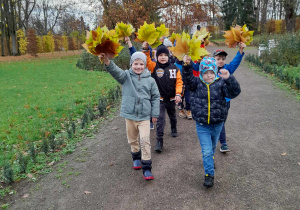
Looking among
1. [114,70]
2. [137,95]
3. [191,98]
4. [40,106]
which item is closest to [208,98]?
[191,98]

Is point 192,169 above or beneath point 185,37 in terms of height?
beneath

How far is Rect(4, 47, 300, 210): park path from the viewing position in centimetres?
313

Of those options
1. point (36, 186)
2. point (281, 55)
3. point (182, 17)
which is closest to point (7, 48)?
point (182, 17)

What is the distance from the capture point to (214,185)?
3408 mm

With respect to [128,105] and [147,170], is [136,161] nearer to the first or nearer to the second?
[147,170]

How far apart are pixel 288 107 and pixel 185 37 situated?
5108 mm

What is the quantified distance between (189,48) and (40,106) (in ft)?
19.7

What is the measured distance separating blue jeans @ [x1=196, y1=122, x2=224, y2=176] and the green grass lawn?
3.16 metres

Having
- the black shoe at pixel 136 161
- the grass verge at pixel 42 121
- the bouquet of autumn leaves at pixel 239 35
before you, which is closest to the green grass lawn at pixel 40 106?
the grass verge at pixel 42 121

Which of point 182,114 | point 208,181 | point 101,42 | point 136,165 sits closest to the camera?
point 101,42

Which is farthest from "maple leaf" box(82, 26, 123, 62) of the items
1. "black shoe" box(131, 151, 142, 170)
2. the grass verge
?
the grass verge

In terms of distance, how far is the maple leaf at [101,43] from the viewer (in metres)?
2.97

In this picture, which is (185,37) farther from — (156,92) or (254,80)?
(254,80)

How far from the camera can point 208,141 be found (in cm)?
339
